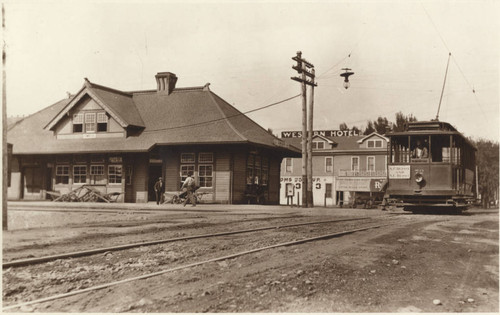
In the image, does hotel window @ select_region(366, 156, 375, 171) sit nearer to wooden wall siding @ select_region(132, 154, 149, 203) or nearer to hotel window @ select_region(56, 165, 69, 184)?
wooden wall siding @ select_region(132, 154, 149, 203)

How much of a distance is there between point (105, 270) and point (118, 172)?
1830cm

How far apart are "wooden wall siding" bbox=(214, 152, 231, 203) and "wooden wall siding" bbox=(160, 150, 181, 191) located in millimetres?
2130

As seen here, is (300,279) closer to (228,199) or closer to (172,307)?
(172,307)

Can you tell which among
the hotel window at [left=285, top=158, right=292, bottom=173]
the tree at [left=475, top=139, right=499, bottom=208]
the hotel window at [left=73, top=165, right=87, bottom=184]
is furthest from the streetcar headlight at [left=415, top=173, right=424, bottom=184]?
the hotel window at [left=285, top=158, right=292, bottom=173]

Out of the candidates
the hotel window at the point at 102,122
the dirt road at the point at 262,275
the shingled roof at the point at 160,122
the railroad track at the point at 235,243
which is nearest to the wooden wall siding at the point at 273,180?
the shingled roof at the point at 160,122

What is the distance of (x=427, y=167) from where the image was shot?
54.2 ft

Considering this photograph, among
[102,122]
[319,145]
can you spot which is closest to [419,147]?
[102,122]

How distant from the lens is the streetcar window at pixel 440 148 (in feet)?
54.1

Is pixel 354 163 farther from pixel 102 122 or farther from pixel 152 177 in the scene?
pixel 102 122

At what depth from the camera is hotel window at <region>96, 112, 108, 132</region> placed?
23375 mm

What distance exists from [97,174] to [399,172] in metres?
14.8

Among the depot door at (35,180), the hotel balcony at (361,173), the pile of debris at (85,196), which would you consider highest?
the hotel balcony at (361,173)

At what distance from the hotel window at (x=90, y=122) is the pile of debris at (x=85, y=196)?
9.62ft

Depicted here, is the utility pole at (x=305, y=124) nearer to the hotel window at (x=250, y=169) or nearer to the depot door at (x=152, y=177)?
the hotel window at (x=250, y=169)
